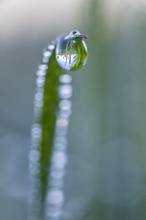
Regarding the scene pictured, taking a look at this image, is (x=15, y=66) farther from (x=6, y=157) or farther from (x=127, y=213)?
(x=127, y=213)

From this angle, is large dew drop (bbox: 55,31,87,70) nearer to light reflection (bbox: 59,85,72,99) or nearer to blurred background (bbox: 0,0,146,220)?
light reflection (bbox: 59,85,72,99)

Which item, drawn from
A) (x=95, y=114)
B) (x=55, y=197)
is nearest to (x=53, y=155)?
(x=55, y=197)

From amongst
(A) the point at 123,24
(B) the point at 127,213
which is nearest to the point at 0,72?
(A) the point at 123,24

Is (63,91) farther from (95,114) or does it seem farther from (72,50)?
(95,114)


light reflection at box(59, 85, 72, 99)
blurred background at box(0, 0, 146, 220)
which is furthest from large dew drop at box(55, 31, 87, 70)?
blurred background at box(0, 0, 146, 220)

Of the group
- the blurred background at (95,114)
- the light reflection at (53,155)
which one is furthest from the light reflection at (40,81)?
the blurred background at (95,114)

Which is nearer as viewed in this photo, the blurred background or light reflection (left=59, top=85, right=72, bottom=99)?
light reflection (left=59, top=85, right=72, bottom=99)

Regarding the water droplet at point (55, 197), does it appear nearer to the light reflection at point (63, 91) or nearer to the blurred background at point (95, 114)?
the light reflection at point (63, 91)
